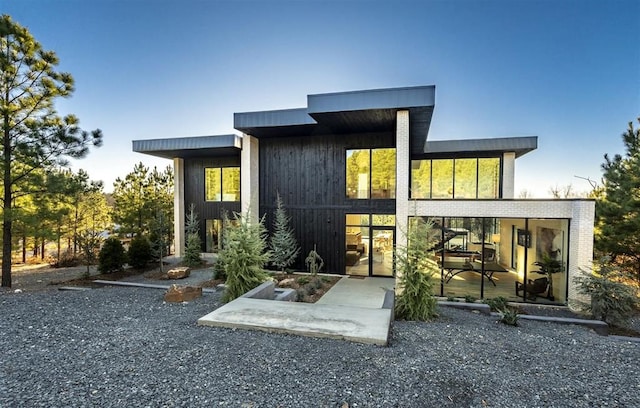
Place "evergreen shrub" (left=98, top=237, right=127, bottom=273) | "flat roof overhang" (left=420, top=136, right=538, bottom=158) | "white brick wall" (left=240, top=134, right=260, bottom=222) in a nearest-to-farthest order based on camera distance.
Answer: "evergreen shrub" (left=98, top=237, right=127, bottom=273) < "flat roof overhang" (left=420, top=136, right=538, bottom=158) < "white brick wall" (left=240, top=134, right=260, bottom=222)

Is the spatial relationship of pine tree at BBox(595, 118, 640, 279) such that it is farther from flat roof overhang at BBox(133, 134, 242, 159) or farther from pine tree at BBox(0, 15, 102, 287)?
pine tree at BBox(0, 15, 102, 287)

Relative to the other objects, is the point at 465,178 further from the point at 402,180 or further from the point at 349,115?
the point at 349,115

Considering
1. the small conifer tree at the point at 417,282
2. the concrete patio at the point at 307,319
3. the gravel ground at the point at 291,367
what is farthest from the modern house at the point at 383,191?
the gravel ground at the point at 291,367

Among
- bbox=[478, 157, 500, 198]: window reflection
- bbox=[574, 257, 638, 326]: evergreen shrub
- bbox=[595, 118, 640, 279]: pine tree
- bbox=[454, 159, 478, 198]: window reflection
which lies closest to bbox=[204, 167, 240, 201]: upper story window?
bbox=[454, 159, 478, 198]: window reflection

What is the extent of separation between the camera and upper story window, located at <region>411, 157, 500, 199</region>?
1242 centimetres

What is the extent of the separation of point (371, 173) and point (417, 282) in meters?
6.06

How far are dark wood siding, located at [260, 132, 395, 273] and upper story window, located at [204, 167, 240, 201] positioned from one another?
303 centimetres

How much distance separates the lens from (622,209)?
9766mm

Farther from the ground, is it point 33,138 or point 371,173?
point 33,138

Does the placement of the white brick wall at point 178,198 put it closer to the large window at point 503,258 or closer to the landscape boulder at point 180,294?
the landscape boulder at point 180,294

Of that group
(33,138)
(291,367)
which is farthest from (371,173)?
(33,138)

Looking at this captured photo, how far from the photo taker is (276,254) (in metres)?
11.0

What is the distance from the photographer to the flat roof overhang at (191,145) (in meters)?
12.4

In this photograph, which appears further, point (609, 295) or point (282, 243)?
point (282, 243)
